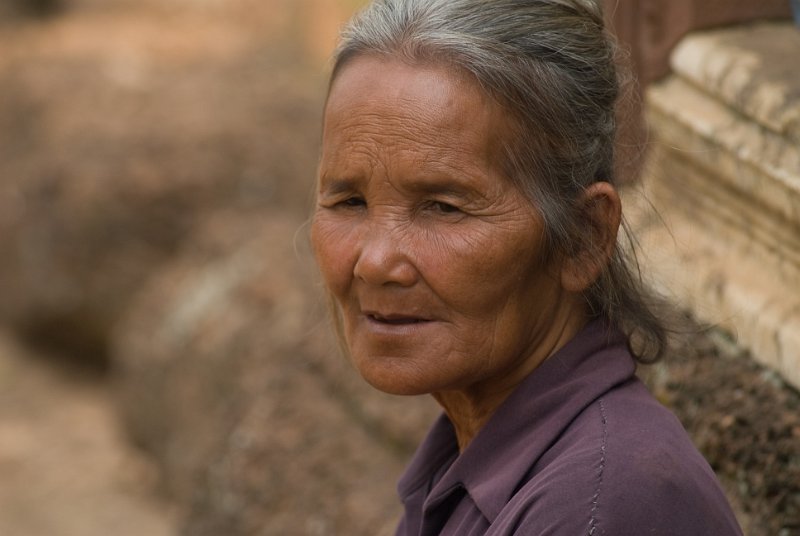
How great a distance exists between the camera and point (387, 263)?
2104 millimetres

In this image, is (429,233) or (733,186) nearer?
(429,233)

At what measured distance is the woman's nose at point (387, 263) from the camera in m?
2.10

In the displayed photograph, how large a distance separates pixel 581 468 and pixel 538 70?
687mm

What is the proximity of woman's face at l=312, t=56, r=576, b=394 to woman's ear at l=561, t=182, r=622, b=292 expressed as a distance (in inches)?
1.4

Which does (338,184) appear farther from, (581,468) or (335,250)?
(581,468)

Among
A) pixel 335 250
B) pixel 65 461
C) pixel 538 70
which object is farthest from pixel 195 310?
pixel 538 70

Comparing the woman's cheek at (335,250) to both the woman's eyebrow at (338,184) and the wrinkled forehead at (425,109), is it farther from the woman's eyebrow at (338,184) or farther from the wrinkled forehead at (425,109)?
the wrinkled forehead at (425,109)

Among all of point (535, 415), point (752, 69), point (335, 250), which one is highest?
point (335, 250)

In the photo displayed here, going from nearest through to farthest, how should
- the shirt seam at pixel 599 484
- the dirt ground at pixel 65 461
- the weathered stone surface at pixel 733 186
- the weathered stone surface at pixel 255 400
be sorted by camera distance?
the shirt seam at pixel 599 484
the weathered stone surface at pixel 733 186
the weathered stone surface at pixel 255 400
the dirt ground at pixel 65 461

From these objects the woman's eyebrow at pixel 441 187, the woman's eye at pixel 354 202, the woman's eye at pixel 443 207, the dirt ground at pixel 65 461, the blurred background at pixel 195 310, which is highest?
the woman's eyebrow at pixel 441 187

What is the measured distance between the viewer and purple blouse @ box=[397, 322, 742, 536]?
185 centimetres

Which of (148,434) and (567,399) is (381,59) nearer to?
(567,399)

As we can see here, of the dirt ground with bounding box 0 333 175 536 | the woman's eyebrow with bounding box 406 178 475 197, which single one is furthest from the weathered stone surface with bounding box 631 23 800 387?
the dirt ground with bounding box 0 333 175 536

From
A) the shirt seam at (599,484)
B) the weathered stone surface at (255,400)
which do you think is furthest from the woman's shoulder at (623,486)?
the weathered stone surface at (255,400)
